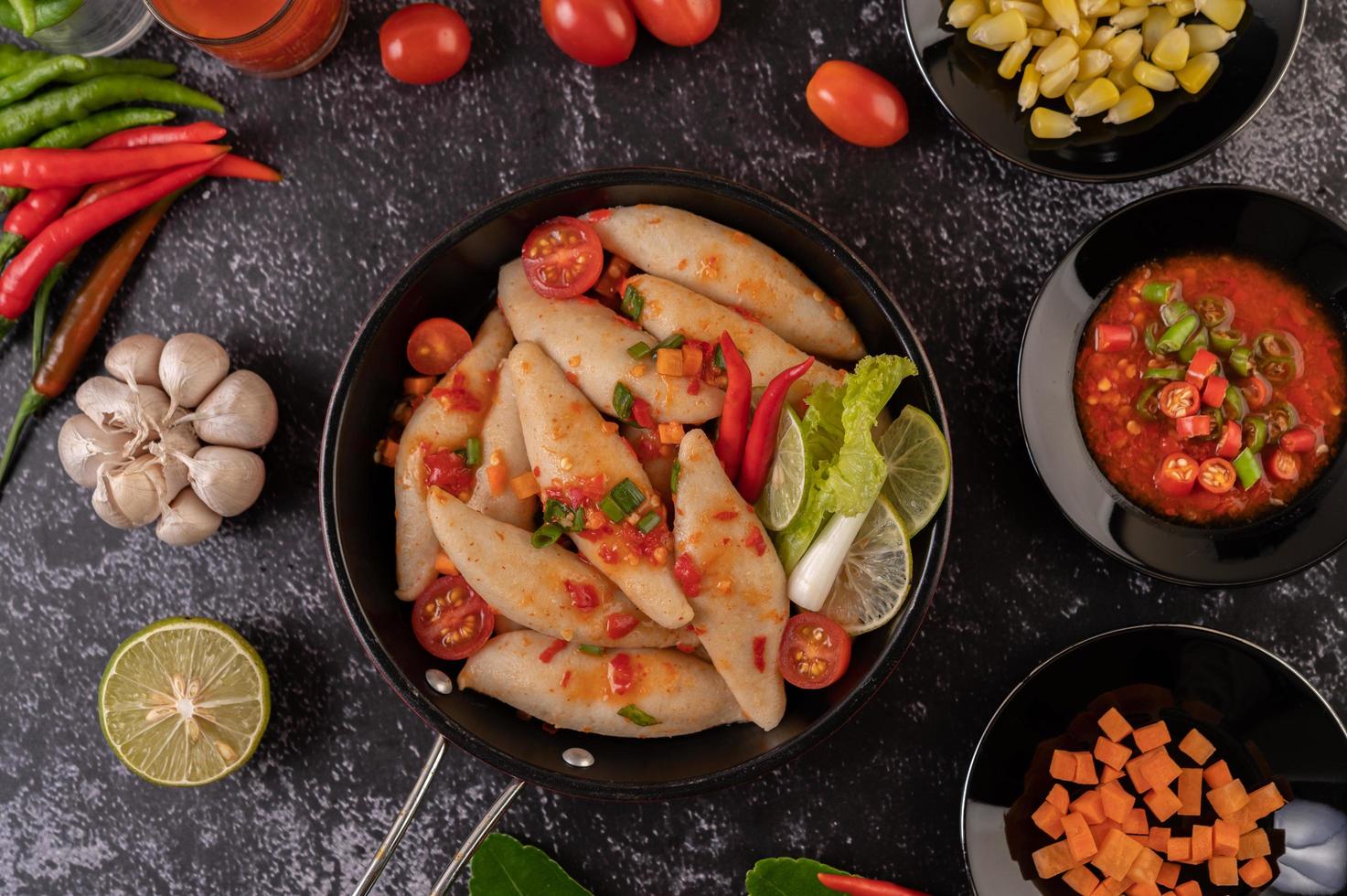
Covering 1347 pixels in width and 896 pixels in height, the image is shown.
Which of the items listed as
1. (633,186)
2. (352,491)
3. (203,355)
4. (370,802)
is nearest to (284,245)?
(203,355)

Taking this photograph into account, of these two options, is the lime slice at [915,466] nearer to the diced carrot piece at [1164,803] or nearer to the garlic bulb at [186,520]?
the diced carrot piece at [1164,803]

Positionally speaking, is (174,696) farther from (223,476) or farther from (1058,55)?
(1058,55)

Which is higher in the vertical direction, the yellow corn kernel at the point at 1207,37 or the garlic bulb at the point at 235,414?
the yellow corn kernel at the point at 1207,37

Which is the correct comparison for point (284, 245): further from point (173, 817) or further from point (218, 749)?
point (173, 817)

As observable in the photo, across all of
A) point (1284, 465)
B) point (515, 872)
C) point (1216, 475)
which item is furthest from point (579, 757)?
point (1284, 465)

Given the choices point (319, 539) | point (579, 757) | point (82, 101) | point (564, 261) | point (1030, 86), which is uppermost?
point (1030, 86)

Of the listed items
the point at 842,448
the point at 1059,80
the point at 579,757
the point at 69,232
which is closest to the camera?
the point at 842,448

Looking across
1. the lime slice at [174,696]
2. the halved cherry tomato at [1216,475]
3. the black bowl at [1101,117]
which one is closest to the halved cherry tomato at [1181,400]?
the halved cherry tomato at [1216,475]
